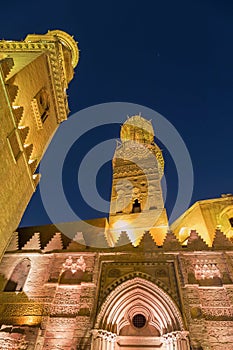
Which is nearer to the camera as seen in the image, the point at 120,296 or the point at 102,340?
the point at 102,340

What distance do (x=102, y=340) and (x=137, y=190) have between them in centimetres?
1479

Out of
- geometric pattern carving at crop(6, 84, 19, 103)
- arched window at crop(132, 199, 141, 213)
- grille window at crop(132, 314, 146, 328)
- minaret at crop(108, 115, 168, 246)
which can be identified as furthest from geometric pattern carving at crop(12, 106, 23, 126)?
arched window at crop(132, 199, 141, 213)

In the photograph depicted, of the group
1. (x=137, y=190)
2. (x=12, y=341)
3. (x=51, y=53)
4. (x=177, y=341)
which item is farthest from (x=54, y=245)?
(x=51, y=53)

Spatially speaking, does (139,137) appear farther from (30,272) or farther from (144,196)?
(30,272)

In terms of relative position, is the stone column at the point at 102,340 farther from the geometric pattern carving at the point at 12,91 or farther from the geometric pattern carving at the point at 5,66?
the geometric pattern carving at the point at 5,66

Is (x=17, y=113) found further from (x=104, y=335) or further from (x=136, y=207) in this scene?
(x=136, y=207)

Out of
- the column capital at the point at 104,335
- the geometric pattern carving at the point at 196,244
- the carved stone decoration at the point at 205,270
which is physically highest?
the geometric pattern carving at the point at 196,244

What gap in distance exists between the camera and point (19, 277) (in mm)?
15508

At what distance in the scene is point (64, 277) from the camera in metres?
14.9

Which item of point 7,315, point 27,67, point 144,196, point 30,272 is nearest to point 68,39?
point 27,67

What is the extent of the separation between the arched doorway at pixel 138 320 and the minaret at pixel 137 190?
6.97m

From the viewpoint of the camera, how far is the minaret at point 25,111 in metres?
13.4

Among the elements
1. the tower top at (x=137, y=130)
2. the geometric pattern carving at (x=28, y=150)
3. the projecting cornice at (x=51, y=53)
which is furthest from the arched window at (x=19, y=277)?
the tower top at (x=137, y=130)

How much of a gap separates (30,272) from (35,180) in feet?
18.8
